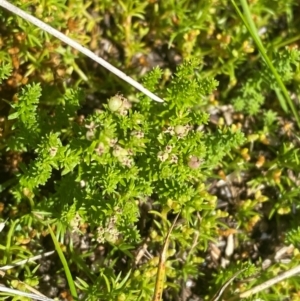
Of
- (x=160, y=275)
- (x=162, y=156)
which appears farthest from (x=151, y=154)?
(x=160, y=275)

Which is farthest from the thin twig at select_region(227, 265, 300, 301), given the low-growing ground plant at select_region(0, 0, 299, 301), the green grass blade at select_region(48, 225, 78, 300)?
the green grass blade at select_region(48, 225, 78, 300)

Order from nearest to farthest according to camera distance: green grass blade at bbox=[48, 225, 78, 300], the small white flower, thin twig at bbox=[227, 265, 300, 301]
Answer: the small white flower → green grass blade at bbox=[48, 225, 78, 300] → thin twig at bbox=[227, 265, 300, 301]

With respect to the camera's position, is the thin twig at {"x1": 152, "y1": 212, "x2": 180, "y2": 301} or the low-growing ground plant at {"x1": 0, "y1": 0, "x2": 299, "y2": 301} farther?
the thin twig at {"x1": 152, "y1": 212, "x2": 180, "y2": 301}

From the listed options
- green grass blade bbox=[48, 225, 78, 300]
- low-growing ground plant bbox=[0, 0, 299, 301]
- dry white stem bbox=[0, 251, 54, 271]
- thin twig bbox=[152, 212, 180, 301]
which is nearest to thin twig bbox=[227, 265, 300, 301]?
low-growing ground plant bbox=[0, 0, 299, 301]

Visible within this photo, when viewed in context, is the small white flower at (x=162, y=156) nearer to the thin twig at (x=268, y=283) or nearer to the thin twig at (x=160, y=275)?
the thin twig at (x=160, y=275)

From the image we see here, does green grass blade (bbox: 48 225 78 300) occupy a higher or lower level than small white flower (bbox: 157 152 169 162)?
lower

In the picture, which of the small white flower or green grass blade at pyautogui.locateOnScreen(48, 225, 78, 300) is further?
green grass blade at pyautogui.locateOnScreen(48, 225, 78, 300)

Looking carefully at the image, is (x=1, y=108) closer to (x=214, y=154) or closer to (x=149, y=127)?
(x=149, y=127)

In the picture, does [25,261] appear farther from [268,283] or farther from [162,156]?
[268,283]

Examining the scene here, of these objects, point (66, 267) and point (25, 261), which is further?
point (25, 261)

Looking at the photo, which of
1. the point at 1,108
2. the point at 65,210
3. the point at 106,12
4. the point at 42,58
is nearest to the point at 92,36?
the point at 106,12

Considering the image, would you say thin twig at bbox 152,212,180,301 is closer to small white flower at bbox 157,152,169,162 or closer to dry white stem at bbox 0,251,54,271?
small white flower at bbox 157,152,169,162

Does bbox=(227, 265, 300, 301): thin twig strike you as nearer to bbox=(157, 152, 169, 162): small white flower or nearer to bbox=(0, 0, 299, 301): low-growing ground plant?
bbox=(0, 0, 299, 301): low-growing ground plant

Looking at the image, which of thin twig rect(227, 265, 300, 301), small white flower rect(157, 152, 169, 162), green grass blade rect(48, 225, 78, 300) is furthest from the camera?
thin twig rect(227, 265, 300, 301)
